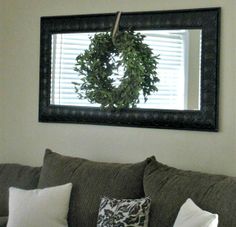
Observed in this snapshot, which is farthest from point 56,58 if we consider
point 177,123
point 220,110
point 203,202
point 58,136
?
point 203,202

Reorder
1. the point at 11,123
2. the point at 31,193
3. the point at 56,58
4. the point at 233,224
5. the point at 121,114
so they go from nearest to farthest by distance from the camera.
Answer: the point at 233,224 → the point at 31,193 → the point at 121,114 → the point at 56,58 → the point at 11,123

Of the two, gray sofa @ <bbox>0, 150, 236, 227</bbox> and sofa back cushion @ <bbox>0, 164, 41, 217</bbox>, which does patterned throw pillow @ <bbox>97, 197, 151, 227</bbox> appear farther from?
sofa back cushion @ <bbox>0, 164, 41, 217</bbox>

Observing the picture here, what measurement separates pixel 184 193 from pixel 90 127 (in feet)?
3.67

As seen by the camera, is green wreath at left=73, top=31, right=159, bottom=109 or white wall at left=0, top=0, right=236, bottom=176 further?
green wreath at left=73, top=31, right=159, bottom=109

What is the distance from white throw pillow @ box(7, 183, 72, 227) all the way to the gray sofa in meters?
0.07

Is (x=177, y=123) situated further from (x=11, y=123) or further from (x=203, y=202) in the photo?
(x=11, y=123)

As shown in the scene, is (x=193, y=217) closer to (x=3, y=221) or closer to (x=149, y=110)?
→ (x=149, y=110)

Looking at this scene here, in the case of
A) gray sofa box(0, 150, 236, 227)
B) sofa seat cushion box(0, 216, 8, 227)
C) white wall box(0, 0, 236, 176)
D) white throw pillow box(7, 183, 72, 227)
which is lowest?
sofa seat cushion box(0, 216, 8, 227)

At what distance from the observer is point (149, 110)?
3.59 m

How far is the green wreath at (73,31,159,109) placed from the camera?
11.6 ft

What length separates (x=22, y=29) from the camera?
412 cm

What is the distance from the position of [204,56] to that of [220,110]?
37 centimetres

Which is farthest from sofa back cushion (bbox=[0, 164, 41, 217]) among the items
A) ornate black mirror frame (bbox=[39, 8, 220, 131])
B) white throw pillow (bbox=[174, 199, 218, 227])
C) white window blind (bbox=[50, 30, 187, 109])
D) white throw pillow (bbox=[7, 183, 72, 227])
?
white throw pillow (bbox=[174, 199, 218, 227])

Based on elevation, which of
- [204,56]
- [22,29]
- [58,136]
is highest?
[22,29]
